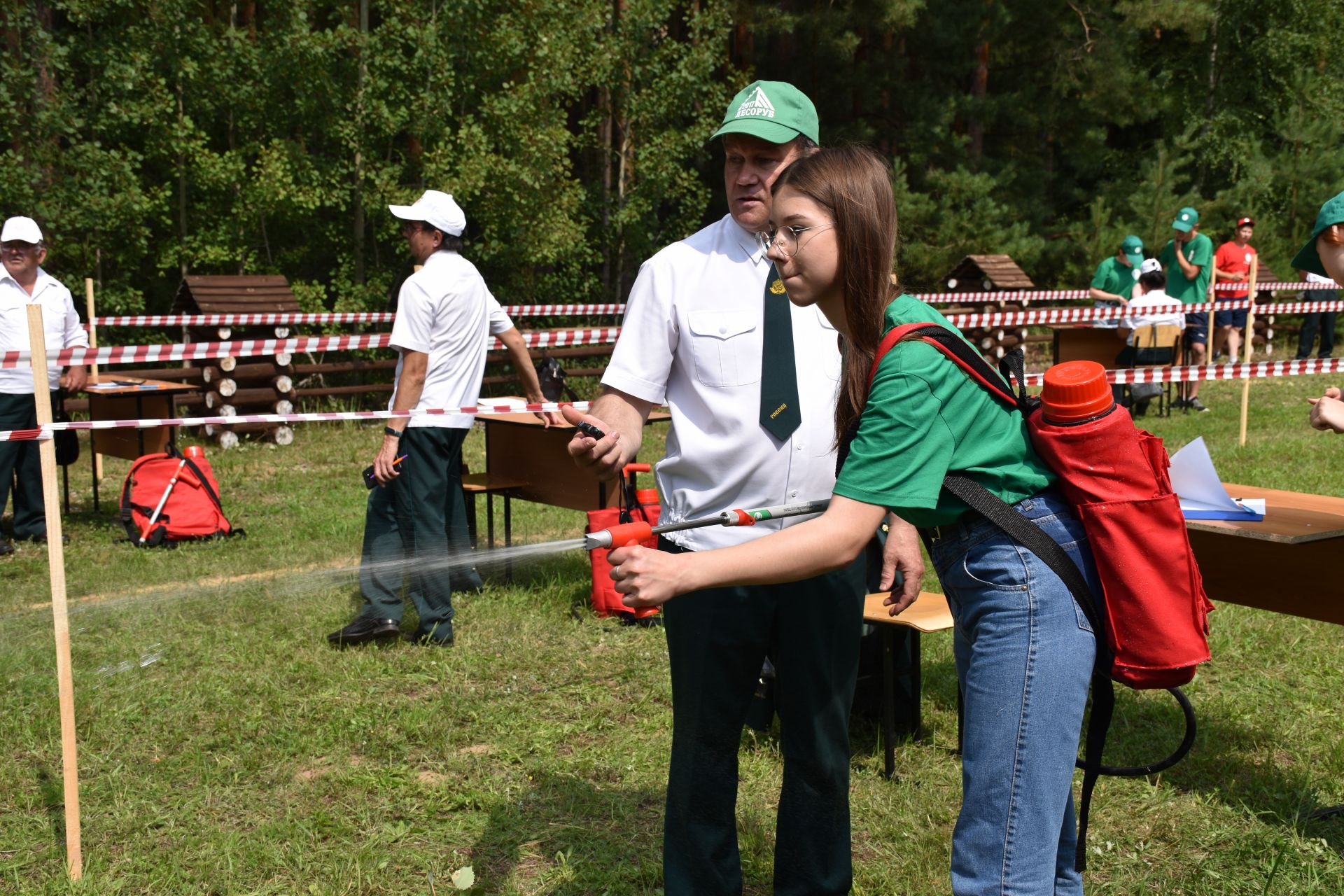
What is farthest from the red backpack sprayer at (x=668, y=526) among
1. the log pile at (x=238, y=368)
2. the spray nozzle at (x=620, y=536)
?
the log pile at (x=238, y=368)

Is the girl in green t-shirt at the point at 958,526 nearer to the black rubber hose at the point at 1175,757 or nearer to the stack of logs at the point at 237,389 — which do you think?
the black rubber hose at the point at 1175,757

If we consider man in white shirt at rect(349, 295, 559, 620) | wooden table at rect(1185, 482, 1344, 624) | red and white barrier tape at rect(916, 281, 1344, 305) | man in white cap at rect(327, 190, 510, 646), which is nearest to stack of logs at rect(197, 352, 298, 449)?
man in white shirt at rect(349, 295, 559, 620)

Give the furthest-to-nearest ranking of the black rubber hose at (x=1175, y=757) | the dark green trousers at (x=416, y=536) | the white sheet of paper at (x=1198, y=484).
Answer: the dark green trousers at (x=416, y=536)
the white sheet of paper at (x=1198, y=484)
the black rubber hose at (x=1175, y=757)

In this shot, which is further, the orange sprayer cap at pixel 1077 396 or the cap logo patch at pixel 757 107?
the cap logo patch at pixel 757 107

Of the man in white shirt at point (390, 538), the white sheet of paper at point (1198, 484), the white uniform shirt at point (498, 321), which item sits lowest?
the man in white shirt at point (390, 538)

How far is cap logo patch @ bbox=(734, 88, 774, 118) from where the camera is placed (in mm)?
3088

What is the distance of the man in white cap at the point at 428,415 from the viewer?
6125mm

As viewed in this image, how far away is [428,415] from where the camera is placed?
20.4 ft

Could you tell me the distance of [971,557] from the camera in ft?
7.68

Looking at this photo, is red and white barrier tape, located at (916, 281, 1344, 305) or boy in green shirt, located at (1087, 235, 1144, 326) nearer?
boy in green shirt, located at (1087, 235, 1144, 326)

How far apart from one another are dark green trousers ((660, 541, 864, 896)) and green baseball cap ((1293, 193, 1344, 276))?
2.18 meters

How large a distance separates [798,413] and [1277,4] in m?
31.1

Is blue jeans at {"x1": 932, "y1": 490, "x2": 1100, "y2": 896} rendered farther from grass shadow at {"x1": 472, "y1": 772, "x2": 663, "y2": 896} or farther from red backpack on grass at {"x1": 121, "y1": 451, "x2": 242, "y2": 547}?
red backpack on grass at {"x1": 121, "y1": 451, "x2": 242, "y2": 547}

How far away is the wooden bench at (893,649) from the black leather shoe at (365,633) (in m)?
2.65
